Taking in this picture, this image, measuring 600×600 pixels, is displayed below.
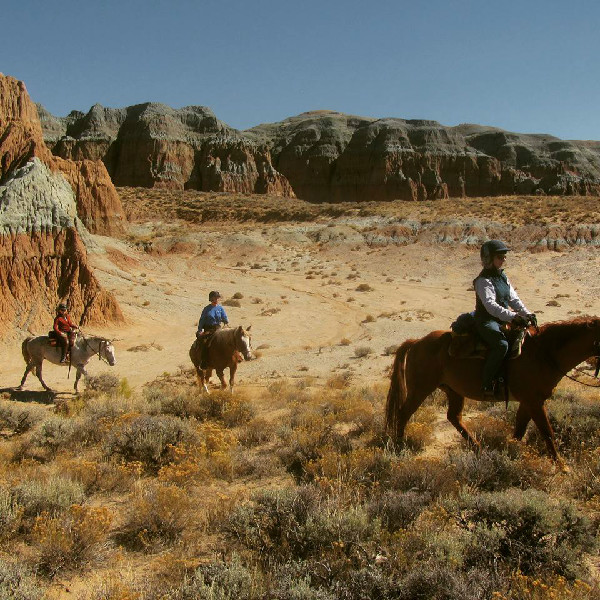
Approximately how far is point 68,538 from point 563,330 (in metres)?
6.23

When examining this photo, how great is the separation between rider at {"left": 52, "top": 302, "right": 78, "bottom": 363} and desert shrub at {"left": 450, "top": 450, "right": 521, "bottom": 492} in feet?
32.9

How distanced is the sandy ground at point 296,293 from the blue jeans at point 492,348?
7.22 metres

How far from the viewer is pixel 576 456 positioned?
689 cm

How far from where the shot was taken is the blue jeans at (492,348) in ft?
21.5

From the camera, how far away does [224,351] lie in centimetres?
1206

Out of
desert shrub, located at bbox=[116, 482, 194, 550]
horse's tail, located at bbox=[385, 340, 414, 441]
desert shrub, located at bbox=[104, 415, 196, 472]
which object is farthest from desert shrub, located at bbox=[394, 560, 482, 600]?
desert shrub, located at bbox=[104, 415, 196, 472]

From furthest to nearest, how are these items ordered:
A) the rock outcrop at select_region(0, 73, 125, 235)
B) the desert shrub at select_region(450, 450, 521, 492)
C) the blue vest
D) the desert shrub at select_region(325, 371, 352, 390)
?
the rock outcrop at select_region(0, 73, 125, 235), the desert shrub at select_region(325, 371, 352, 390), the blue vest, the desert shrub at select_region(450, 450, 521, 492)

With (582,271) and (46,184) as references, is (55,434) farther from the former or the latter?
(582,271)

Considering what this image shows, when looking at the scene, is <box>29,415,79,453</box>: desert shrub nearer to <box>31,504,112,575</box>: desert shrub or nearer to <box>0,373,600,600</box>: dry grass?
<box>0,373,600,600</box>: dry grass

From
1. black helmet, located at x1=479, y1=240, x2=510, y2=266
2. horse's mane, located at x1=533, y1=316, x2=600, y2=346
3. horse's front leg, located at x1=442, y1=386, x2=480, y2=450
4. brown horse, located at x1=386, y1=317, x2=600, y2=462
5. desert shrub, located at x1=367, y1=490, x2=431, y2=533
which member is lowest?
desert shrub, located at x1=367, y1=490, x2=431, y2=533

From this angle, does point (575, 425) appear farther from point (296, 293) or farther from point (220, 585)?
point (296, 293)

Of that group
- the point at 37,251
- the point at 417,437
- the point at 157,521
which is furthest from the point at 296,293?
the point at 157,521

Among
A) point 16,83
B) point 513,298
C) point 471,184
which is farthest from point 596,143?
point 513,298

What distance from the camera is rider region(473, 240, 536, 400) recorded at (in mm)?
6496
